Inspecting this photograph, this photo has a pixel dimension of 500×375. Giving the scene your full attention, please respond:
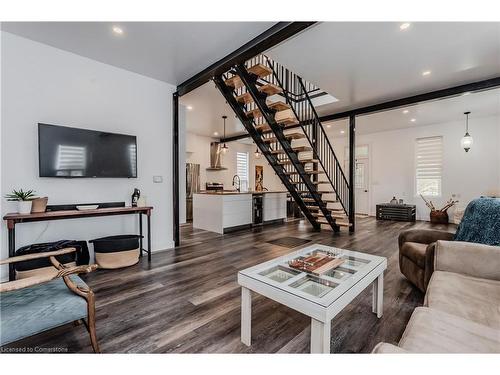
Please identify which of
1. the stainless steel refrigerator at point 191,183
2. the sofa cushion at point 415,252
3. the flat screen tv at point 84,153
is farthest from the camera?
the stainless steel refrigerator at point 191,183

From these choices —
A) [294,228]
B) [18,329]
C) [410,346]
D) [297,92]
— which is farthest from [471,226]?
[297,92]

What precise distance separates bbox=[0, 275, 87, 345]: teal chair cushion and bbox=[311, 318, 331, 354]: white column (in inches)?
54.8

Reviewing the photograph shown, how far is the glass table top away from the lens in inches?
58.1

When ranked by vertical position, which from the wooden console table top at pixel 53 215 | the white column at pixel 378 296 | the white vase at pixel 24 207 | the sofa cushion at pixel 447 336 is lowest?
the white column at pixel 378 296

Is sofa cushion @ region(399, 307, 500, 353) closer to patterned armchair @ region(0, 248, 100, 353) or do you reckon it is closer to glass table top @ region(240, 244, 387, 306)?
glass table top @ region(240, 244, 387, 306)

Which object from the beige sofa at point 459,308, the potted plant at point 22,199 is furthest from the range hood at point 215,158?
the beige sofa at point 459,308

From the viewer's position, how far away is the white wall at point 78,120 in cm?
276

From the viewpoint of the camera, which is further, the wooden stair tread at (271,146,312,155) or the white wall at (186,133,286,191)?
the white wall at (186,133,286,191)

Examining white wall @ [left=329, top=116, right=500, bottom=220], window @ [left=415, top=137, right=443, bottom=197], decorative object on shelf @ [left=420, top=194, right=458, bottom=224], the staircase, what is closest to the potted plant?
the staircase

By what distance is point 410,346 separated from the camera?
1.05 meters

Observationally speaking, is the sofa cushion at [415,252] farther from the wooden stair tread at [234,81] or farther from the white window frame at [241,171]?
the white window frame at [241,171]

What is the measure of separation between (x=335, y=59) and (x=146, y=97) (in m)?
2.96

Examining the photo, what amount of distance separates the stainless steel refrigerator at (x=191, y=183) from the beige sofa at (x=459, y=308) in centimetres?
635

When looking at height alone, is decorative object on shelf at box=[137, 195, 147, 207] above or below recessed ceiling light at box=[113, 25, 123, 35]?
below
